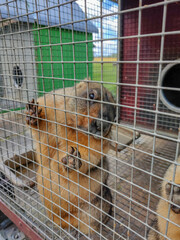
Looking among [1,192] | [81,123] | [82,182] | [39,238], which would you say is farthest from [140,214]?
[1,192]

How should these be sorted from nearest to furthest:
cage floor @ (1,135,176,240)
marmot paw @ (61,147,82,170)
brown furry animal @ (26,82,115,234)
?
1. marmot paw @ (61,147,82,170)
2. brown furry animal @ (26,82,115,234)
3. cage floor @ (1,135,176,240)

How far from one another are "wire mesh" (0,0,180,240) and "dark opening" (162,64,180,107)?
3cm

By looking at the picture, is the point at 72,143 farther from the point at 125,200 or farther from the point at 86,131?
the point at 125,200

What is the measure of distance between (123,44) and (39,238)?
515cm

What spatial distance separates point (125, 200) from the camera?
302 cm

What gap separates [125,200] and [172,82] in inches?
122

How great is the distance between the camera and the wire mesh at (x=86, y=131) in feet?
4.54

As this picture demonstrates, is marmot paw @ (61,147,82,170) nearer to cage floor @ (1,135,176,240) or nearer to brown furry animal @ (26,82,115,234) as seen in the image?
brown furry animal @ (26,82,115,234)

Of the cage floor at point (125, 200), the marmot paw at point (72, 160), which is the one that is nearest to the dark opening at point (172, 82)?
the cage floor at point (125, 200)

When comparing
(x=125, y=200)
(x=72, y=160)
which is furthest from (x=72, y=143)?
(x=125, y=200)

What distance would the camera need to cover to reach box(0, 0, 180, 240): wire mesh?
1.38 meters

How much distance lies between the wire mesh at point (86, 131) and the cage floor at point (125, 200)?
0.06ft

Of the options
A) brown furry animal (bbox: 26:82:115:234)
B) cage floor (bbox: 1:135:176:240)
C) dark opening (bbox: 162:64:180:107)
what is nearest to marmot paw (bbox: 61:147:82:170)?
brown furry animal (bbox: 26:82:115:234)

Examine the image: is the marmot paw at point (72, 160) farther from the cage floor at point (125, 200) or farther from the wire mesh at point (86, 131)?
the cage floor at point (125, 200)
